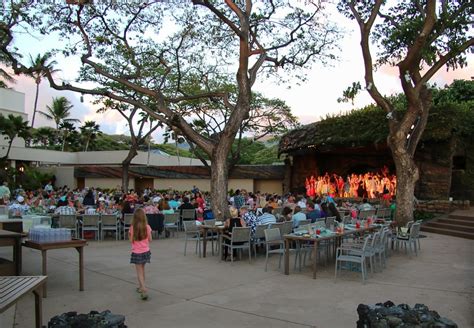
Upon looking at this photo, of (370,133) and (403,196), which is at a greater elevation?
(370,133)

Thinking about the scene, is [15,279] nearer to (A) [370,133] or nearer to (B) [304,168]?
(A) [370,133]

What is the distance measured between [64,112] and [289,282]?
44041 mm

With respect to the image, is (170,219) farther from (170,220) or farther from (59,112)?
(59,112)

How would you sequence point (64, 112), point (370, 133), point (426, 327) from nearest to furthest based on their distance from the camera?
point (426, 327) → point (370, 133) → point (64, 112)

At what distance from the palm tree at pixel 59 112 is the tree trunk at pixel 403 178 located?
38.1 meters

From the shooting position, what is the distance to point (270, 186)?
93.7ft

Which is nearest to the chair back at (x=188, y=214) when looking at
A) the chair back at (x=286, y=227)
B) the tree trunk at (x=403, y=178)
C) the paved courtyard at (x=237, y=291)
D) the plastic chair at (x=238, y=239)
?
the paved courtyard at (x=237, y=291)

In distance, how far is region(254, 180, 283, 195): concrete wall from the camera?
92.8ft

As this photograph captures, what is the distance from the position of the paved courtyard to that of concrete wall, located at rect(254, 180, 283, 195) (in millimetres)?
17828

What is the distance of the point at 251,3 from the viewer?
549 inches

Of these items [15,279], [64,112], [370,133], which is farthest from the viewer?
[64,112]

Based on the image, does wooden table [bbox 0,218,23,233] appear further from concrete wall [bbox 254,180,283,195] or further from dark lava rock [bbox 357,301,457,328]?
concrete wall [bbox 254,180,283,195]

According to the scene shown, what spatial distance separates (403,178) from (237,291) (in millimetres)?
9483

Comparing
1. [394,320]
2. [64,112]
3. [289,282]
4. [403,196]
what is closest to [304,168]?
[403,196]
